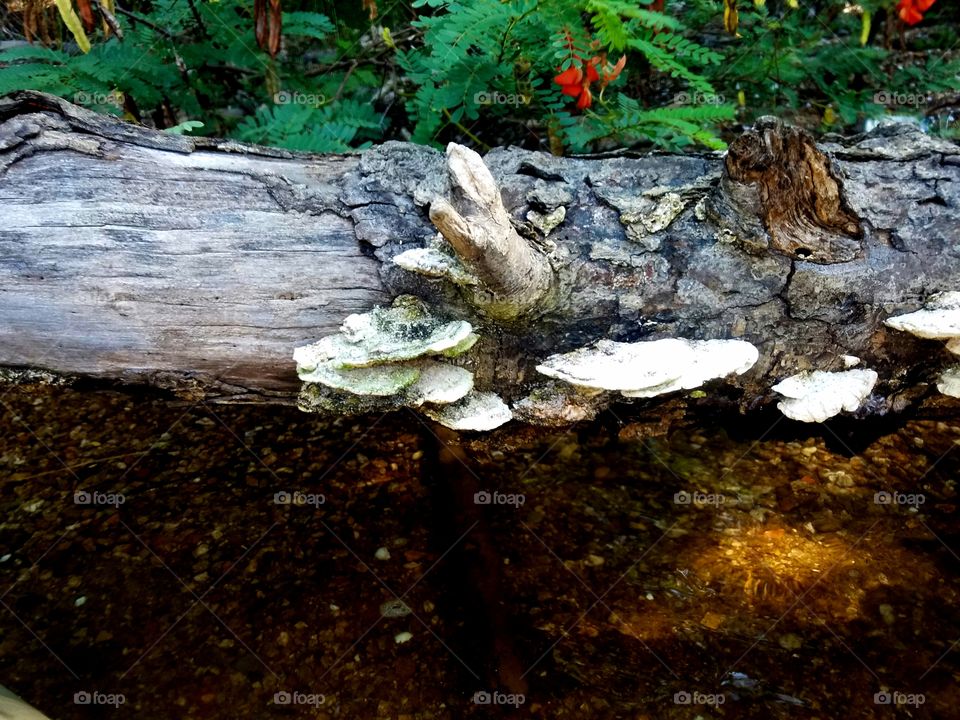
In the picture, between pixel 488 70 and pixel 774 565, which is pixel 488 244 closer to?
pixel 488 70

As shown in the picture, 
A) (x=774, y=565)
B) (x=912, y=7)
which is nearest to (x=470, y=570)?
(x=774, y=565)

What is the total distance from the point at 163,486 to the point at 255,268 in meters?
1.94

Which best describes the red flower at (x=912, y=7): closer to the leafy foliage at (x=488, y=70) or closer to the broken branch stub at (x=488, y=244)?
the leafy foliage at (x=488, y=70)

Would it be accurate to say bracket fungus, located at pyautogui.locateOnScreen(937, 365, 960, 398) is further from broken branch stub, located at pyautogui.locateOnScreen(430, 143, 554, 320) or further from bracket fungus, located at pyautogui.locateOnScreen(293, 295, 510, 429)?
bracket fungus, located at pyautogui.locateOnScreen(293, 295, 510, 429)

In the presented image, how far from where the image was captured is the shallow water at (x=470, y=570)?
272 centimetres

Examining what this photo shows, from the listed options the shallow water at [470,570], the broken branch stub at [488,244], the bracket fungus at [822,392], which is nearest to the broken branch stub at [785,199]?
the bracket fungus at [822,392]

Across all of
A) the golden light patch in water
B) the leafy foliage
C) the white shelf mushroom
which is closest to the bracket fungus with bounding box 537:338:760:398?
the white shelf mushroom

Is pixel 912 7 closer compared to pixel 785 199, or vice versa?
pixel 785 199

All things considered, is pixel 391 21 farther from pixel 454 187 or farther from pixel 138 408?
pixel 454 187

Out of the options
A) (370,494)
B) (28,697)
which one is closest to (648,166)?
(370,494)

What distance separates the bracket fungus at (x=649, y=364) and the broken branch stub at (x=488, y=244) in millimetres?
236

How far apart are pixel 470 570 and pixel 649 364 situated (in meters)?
1.58

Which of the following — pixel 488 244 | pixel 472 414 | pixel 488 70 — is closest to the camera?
pixel 488 244

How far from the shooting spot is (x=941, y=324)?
213 cm
